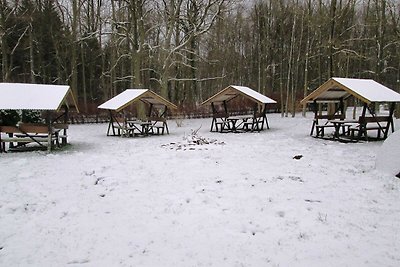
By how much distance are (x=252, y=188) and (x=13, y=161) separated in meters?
7.46

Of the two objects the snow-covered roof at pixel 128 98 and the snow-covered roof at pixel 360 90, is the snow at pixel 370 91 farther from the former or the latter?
the snow-covered roof at pixel 128 98

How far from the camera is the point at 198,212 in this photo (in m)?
5.62

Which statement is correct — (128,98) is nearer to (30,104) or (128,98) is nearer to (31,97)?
(31,97)

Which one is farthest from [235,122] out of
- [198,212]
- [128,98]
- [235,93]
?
[198,212]

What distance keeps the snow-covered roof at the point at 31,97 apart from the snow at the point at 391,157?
34.1 ft

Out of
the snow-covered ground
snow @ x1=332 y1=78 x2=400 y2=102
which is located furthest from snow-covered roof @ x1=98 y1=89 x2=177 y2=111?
snow @ x1=332 y1=78 x2=400 y2=102

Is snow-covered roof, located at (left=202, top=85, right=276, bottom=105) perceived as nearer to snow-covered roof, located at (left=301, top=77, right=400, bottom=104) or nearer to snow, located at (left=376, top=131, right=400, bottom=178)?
snow-covered roof, located at (left=301, top=77, right=400, bottom=104)

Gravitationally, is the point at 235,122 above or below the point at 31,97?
below

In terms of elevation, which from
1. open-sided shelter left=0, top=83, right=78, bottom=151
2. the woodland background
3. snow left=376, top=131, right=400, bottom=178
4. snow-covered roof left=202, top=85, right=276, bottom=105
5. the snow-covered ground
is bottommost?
the snow-covered ground

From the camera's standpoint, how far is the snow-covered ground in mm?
4195

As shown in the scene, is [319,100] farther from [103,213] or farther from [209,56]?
[209,56]

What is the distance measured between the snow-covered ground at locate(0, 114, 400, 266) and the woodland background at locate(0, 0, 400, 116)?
49.2 ft

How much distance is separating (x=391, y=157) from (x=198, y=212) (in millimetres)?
5460

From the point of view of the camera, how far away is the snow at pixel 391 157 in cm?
772
